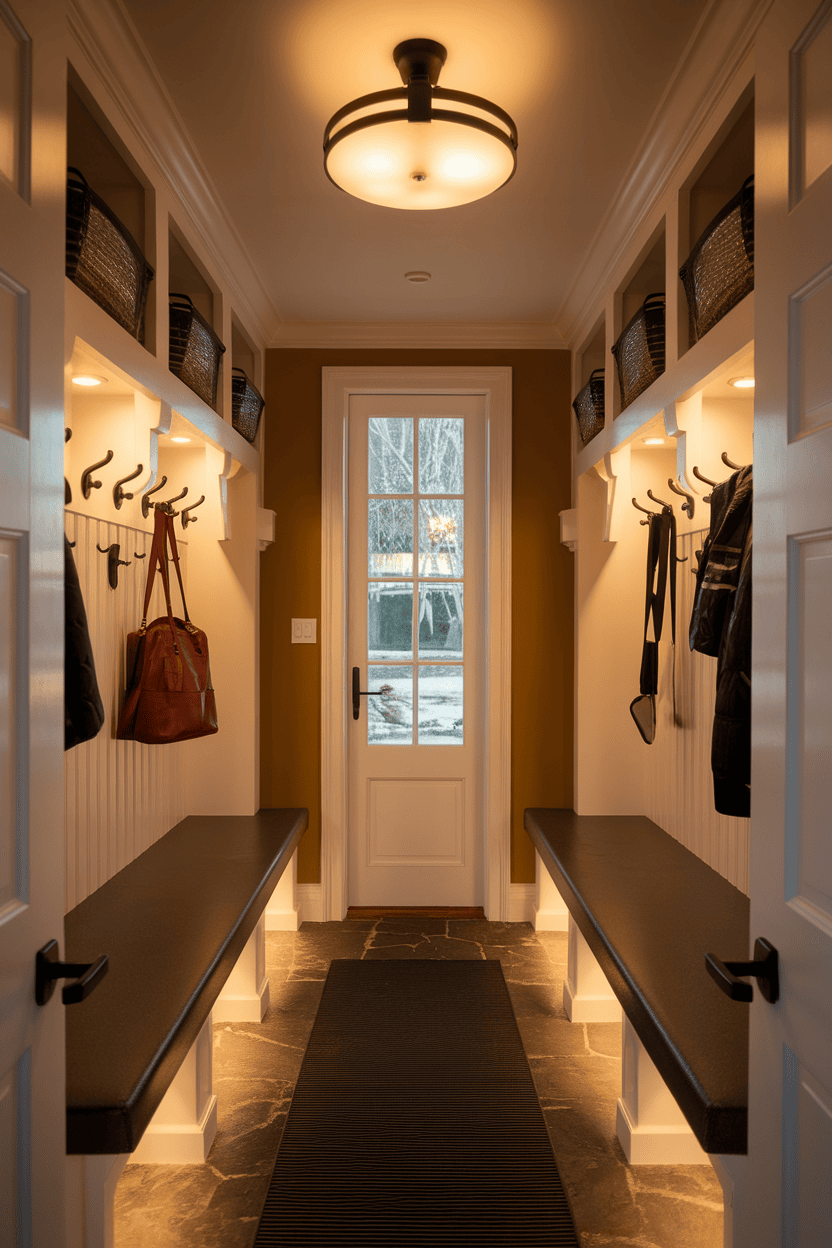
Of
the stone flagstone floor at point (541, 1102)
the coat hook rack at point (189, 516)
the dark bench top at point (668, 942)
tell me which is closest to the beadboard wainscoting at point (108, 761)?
the coat hook rack at point (189, 516)

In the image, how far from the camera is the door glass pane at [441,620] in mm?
3875

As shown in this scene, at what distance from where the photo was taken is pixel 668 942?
6.88 ft

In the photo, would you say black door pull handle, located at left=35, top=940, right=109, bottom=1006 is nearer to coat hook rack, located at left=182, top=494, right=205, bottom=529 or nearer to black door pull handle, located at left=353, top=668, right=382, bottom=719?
coat hook rack, located at left=182, top=494, right=205, bottom=529

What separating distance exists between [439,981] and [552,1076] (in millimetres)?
697

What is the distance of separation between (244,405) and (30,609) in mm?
2339

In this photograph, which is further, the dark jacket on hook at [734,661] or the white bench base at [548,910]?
the white bench base at [548,910]

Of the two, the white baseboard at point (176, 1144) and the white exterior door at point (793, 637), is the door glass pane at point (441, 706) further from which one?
the white exterior door at point (793, 637)

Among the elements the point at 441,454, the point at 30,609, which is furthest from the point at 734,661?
the point at 441,454

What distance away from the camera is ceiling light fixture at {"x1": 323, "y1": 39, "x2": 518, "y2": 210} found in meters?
1.80

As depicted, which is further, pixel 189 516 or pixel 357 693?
pixel 357 693

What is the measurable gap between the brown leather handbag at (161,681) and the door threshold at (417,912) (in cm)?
150

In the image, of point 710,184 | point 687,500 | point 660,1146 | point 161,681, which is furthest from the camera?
point 687,500

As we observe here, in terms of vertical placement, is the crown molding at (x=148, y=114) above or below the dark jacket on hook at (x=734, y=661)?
above

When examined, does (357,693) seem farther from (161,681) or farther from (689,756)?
(689,756)
